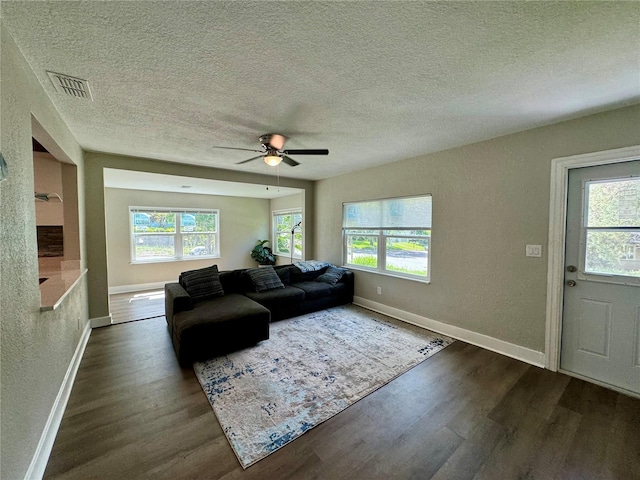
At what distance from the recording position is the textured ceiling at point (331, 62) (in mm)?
1236

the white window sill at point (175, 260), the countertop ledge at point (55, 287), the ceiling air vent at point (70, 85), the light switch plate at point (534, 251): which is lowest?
the white window sill at point (175, 260)

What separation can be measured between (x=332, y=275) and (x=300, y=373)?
226cm

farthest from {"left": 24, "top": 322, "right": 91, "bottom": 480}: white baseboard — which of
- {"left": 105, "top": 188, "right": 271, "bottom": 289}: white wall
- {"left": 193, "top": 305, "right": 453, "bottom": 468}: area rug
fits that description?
{"left": 105, "top": 188, "right": 271, "bottom": 289}: white wall

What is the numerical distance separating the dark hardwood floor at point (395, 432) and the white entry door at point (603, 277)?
0.85 feet

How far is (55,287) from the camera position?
2080 mm

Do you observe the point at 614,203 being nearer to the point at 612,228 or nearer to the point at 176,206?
the point at 612,228

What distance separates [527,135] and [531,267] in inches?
54.2

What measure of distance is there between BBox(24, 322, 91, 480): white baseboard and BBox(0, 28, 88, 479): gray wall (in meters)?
0.06

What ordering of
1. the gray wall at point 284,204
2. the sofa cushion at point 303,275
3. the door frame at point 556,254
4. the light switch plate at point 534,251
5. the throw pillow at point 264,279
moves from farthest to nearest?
1. the gray wall at point 284,204
2. the sofa cushion at point 303,275
3. the throw pillow at point 264,279
4. the light switch plate at point 534,251
5. the door frame at point 556,254

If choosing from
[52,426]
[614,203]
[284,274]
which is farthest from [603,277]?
[52,426]

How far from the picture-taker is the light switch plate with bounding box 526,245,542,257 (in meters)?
2.65

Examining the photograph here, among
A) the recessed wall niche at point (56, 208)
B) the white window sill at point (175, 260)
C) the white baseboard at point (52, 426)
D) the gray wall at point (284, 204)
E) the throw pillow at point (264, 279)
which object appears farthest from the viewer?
the gray wall at point (284, 204)

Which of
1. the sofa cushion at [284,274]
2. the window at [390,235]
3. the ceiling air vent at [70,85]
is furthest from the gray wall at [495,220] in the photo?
the ceiling air vent at [70,85]

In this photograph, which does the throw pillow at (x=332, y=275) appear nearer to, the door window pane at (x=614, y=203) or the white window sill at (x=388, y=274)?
the white window sill at (x=388, y=274)
